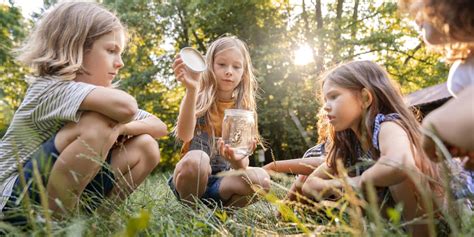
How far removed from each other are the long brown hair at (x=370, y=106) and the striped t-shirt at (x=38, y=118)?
1.11 m

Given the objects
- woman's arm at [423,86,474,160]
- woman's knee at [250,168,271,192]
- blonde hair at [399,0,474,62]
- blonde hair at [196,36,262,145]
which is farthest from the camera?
blonde hair at [196,36,262,145]

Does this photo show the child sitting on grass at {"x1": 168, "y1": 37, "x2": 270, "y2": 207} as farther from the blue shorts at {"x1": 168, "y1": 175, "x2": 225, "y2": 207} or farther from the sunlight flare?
the sunlight flare

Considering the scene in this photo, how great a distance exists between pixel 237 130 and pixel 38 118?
0.94m

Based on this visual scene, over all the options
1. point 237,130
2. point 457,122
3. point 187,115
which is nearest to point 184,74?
point 187,115

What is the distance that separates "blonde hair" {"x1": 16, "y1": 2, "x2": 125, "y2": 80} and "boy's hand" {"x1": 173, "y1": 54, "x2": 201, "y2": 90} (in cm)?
35

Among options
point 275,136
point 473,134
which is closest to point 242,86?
point 473,134

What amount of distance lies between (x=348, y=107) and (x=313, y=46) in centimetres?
1216

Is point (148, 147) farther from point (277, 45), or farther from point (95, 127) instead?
point (277, 45)

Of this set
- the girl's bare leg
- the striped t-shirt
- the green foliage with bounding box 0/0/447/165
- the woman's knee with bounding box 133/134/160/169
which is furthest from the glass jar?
the green foliage with bounding box 0/0/447/165

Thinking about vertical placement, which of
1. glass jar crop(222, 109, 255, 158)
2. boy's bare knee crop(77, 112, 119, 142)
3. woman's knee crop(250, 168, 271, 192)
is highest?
boy's bare knee crop(77, 112, 119, 142)

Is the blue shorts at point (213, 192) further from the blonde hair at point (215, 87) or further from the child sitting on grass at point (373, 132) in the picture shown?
the child sitting on grass at point (373, 132)

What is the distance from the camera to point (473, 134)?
3.08ft

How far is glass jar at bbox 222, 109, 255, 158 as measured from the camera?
7.63 ft

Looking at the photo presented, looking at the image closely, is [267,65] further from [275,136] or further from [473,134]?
[473,134]
